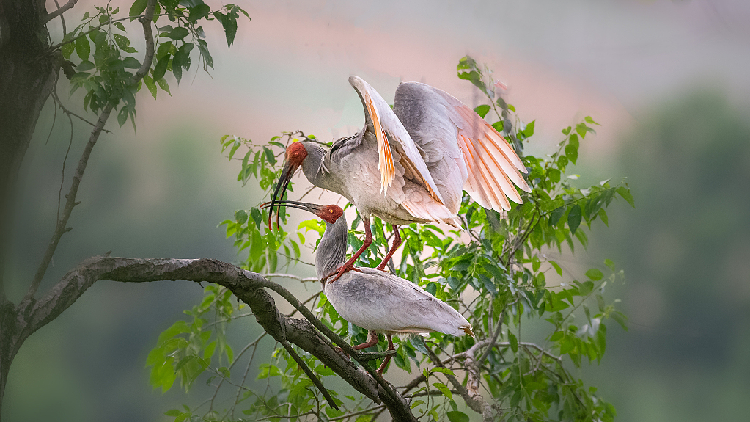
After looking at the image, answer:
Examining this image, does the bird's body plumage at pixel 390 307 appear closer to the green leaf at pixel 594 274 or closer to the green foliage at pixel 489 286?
the green foliage at pixel 489 286

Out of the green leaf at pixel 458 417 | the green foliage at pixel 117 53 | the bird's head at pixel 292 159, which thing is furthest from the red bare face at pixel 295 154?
the green leaf at pixel 458 417

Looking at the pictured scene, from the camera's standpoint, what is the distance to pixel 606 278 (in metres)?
1.59

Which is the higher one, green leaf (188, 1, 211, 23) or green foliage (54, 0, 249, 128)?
green leaf (188, 1, 211, 23)

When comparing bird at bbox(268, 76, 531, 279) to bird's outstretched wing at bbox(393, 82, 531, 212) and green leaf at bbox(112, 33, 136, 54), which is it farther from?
green leaf at bbox(112, 33, 136, 54)

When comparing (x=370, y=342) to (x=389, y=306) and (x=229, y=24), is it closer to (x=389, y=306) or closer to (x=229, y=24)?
(x=389, y=306)

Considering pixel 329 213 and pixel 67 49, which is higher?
pixel 67 49

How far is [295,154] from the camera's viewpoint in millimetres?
902

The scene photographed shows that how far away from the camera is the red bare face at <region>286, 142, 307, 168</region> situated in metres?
0.90

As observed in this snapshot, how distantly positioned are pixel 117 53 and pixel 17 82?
166mm

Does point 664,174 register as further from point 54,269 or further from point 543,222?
point 54,269

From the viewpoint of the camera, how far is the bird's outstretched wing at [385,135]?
74 cm

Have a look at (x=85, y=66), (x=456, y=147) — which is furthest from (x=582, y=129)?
(x=85, y=66)

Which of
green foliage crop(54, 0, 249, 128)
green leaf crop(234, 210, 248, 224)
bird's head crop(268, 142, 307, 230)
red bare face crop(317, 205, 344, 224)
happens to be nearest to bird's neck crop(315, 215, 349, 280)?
red bare face crop(317, 205, 344, 224)

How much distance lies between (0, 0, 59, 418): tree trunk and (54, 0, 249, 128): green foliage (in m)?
0.04
